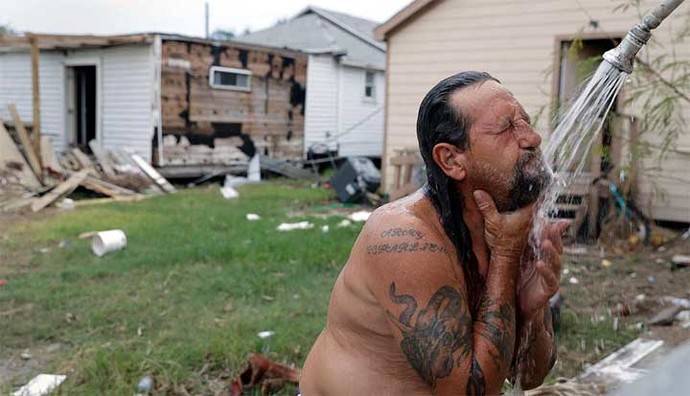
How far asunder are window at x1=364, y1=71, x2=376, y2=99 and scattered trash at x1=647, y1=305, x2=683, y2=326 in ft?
52.6

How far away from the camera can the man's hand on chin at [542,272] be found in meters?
1.83

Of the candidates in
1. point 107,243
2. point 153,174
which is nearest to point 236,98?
point 153,174

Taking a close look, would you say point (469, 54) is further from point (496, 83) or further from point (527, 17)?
point (496, 83)

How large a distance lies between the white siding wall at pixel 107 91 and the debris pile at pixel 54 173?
85cm

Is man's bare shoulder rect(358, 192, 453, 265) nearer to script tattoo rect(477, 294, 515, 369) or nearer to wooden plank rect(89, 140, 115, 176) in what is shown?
script tattoo rect(477, 294, 515, 369)

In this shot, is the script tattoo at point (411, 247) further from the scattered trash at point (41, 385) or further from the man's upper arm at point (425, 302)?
the scattered trash at point (41, 385)

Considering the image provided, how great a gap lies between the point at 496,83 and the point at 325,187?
44.3 feet

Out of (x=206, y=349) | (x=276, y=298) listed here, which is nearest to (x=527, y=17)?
(x=276, y=298)


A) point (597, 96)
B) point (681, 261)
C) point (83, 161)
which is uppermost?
point (597, 96)

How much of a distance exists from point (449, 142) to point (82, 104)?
1759cm

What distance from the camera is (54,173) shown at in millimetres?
13391

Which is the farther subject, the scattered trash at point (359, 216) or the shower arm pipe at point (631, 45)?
the scattered trash at point (359, 216)

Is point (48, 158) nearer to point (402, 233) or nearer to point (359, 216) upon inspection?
point (359, 216)

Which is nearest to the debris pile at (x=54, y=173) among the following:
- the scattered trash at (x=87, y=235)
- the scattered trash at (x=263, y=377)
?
the scattered trash at (x=87, y=235)
